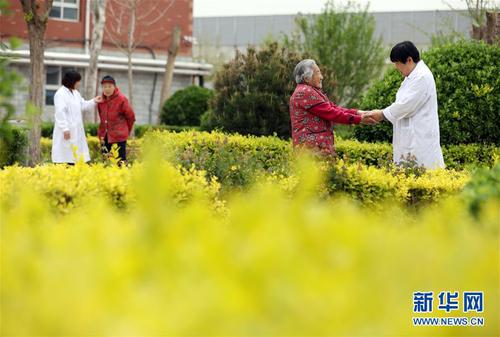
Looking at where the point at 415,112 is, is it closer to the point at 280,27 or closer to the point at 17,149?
the point at 17,149

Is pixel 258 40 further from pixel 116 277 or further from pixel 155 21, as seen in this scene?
pixel 116 277

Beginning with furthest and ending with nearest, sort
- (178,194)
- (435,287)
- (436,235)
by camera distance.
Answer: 1. (178,194)
2. (436,235)
3. (435,287)

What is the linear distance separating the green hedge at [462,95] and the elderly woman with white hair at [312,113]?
3.08 metres

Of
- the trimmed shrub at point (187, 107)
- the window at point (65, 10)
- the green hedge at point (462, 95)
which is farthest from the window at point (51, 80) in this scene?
the green hedge at point (462, 95)

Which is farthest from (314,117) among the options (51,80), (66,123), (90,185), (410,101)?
(51,80)

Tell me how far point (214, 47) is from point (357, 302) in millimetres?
37312

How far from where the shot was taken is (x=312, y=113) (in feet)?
24.9

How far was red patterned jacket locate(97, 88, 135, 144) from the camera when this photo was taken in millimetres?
10625

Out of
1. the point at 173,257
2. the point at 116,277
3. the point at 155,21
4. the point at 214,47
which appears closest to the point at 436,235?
the point at 173,257

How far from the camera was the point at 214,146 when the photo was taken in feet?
28.5

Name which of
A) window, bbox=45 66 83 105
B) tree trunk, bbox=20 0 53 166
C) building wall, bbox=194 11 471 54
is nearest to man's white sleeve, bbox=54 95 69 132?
tree trunk, bbox=20 0 53 166

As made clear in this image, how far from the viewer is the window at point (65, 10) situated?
87.4 ft

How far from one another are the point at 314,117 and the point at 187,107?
1488cm

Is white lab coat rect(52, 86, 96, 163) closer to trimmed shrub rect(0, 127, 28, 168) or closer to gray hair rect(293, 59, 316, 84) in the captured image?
trimmed shrub rect(0, 127, 28, 168)
